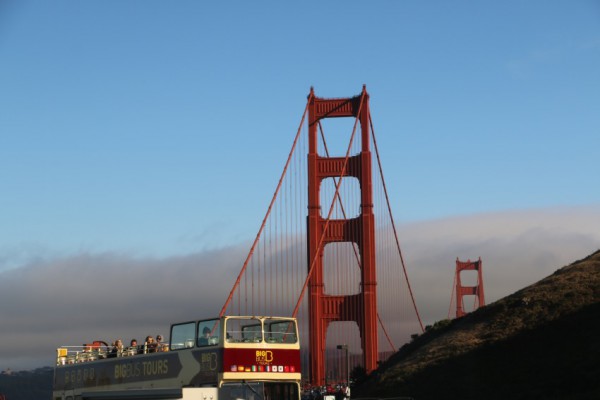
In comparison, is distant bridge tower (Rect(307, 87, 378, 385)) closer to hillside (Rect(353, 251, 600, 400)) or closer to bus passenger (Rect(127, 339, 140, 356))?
hillside (Rect(353, 251, 600, 400))

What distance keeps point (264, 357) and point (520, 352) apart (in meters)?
25.9

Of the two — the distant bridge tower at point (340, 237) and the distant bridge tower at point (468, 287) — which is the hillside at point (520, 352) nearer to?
the distant bridge tower at point (340, 237)

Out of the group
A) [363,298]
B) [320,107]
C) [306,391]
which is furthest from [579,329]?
[320,107]

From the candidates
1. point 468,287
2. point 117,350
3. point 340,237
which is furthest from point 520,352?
point 468,287

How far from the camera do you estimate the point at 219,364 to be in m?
27.4

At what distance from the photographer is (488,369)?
49.8 metres

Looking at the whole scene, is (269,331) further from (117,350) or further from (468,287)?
(468,287)

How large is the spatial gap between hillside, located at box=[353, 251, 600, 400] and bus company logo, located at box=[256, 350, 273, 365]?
17031mm

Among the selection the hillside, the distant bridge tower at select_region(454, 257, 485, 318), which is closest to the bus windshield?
the hillside

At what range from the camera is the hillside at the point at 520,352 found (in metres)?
45.2

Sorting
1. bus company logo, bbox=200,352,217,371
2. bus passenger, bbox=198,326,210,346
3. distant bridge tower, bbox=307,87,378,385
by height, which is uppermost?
distant bridge tower, bbox=307,87,378,385

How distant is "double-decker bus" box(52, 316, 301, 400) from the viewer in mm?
27172

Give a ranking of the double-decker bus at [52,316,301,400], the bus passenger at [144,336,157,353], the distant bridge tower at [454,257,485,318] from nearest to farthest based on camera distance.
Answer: the double-decker bus at [52,316,301,400] < the bus passenger at [144,336,157,353] < the distant bridge tower at [454,257,485,318]

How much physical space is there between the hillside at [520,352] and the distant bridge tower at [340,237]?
54.6ft
